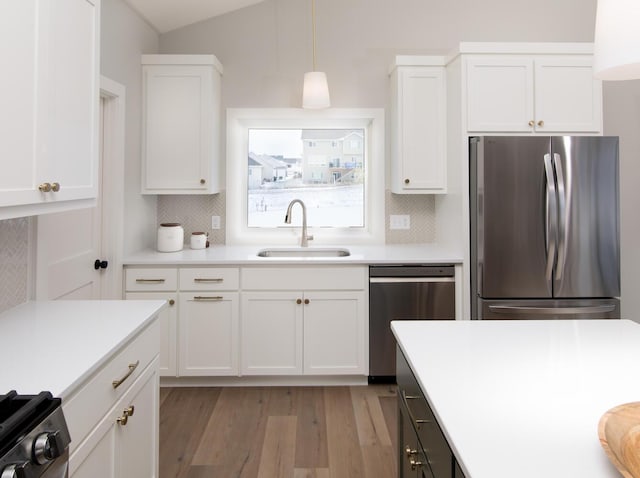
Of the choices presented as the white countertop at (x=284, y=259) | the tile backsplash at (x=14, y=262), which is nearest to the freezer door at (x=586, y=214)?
the white countertop at (x=284, y=259)

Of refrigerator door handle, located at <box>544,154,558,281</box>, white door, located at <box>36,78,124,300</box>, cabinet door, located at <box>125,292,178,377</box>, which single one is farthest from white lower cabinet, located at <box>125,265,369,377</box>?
refrigerator door handle, located at <box>544,154,558,281</box>

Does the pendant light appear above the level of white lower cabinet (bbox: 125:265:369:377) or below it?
above

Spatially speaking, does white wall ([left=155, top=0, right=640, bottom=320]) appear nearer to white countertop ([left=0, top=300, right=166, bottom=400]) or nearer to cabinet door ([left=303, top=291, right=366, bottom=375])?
cabinet door ([left=303, top=291, right=366, bottom=375])

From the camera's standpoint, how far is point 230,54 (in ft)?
13.2

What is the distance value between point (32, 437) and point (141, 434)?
922 mm

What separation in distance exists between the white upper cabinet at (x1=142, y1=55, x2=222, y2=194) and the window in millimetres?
463

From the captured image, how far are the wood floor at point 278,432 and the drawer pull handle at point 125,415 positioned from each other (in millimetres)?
816

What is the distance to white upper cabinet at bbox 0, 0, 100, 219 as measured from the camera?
153 cm

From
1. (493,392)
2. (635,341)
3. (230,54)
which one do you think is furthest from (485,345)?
(230,54)

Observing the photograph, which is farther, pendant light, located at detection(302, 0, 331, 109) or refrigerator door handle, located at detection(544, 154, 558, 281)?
pendant light, located at detection(302, 0, 331, 109)

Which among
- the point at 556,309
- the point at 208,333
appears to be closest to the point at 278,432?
the point at 208,333

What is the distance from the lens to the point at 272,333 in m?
3.43

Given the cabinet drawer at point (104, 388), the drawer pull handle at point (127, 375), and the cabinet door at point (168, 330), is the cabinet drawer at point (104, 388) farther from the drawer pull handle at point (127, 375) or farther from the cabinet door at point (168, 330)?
the cabinet door at point (168, 330)

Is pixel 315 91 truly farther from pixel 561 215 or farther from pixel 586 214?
pixel 586 214
